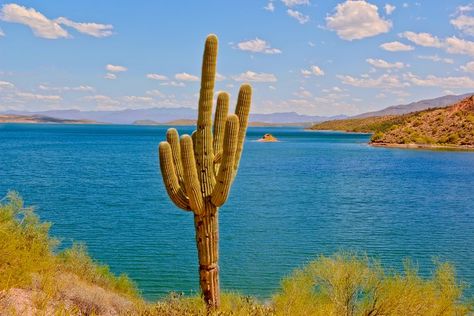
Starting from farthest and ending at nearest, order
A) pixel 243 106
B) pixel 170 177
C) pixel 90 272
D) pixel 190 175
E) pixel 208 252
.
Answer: pixel 90 272
pixel 243 106
pixel 208 252
pixel 170 177
pixel 190 175

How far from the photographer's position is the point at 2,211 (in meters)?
13.1

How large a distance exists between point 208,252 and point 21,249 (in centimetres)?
518

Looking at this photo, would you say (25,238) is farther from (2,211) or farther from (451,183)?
(451,183)

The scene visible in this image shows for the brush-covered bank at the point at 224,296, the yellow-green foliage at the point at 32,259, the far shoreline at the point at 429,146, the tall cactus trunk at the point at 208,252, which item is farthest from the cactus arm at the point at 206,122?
the far shoreline at the point at 429,146

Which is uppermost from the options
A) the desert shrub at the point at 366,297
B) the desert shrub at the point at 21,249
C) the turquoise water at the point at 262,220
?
the desert shrub at the point at 21,249

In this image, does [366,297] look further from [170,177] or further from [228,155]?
[170,177]

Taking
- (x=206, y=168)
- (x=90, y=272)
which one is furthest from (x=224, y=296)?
(x=90, y=272)

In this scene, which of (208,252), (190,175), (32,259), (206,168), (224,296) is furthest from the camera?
(224,296)

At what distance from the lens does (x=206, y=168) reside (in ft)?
34.3

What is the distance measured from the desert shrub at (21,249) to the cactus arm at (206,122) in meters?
4.40

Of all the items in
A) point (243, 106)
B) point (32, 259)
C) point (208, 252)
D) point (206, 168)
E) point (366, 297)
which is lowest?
point (366, 297)

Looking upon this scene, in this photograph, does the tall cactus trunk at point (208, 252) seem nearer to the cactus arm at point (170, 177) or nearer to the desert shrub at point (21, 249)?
the cactus arm at point (170, 177)

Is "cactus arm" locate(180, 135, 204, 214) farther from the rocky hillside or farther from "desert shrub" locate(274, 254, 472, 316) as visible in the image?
the rocky hillside

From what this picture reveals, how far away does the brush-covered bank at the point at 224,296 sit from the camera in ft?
33.4
